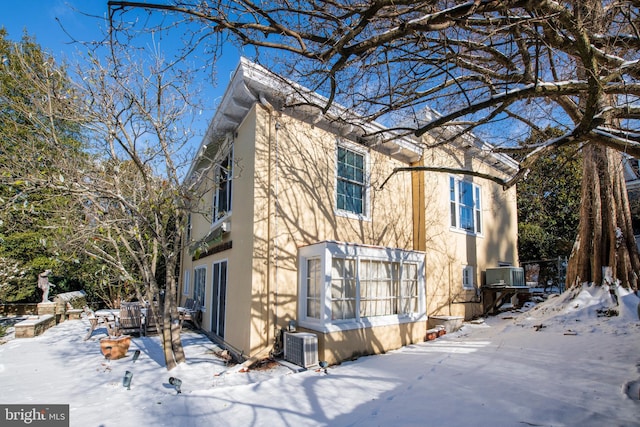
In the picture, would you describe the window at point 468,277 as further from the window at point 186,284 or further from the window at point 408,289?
the window at point 186,284

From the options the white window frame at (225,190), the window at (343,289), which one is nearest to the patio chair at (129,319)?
the white window frame at (225,190)

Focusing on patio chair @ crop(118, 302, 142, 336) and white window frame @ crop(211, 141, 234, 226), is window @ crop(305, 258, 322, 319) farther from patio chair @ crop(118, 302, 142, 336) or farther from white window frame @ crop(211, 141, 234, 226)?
patio chair @ crop(118, 302, 142, 336)

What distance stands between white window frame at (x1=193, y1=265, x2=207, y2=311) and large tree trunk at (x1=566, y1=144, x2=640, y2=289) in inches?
426

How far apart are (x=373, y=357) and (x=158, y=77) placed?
22.8 feet

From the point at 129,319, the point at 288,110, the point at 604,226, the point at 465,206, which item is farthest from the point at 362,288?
the point at 604,226

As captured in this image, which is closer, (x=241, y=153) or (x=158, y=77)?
(x=158, y=77)

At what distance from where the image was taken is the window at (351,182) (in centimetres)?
896

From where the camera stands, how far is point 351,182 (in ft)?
30.0

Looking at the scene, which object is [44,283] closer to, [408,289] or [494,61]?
[408,289]

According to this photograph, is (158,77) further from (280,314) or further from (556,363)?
(556,363)

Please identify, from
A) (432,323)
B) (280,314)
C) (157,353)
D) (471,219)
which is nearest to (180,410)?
(280,314)

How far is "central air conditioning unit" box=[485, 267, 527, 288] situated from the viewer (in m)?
11.7

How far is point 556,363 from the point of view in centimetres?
598

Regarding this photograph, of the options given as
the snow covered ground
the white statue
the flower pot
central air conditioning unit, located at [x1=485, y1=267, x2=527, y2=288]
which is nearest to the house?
the snow covered ground
